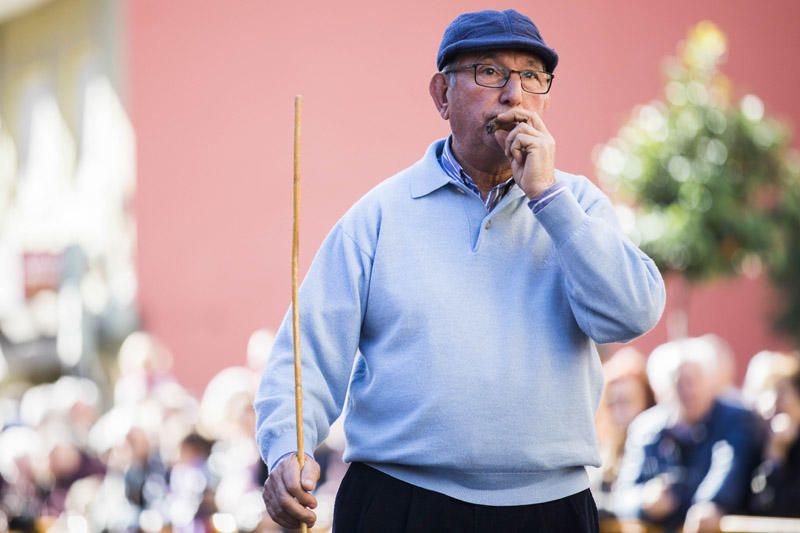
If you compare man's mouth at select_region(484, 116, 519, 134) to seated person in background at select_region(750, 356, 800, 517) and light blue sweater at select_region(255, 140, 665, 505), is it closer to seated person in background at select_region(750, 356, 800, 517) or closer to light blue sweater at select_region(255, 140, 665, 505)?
light blue sweater at select_region(255, 140, 665, 505)

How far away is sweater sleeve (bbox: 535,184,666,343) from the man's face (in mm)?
242

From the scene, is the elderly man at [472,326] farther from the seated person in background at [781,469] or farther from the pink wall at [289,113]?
the pink wall at [289,113]

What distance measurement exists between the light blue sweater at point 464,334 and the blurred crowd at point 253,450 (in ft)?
7.94

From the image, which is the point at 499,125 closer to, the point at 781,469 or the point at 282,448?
the point at 282,448

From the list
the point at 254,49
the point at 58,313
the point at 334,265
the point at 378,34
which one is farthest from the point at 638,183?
the point at 58,313

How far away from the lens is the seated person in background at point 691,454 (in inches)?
223

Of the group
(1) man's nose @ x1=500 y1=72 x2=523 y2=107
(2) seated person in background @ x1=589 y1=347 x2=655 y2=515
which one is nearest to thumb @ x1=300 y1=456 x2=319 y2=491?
(1) man's nose @ x1=500 y1=72 x2=523 y2=107

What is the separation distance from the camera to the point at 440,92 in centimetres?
309

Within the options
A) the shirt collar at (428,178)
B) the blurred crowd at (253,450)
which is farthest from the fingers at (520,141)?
the blurred crowd at (253,450)

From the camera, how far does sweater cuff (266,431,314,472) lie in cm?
285

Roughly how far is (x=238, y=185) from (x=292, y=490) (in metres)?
11.6

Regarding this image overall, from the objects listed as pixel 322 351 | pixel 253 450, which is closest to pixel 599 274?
pixel 322 351

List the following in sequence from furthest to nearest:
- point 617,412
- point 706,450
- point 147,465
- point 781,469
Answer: point 147,465
point 617,412
point 706,450
point 781,469

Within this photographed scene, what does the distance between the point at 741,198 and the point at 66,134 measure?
11010 mm
